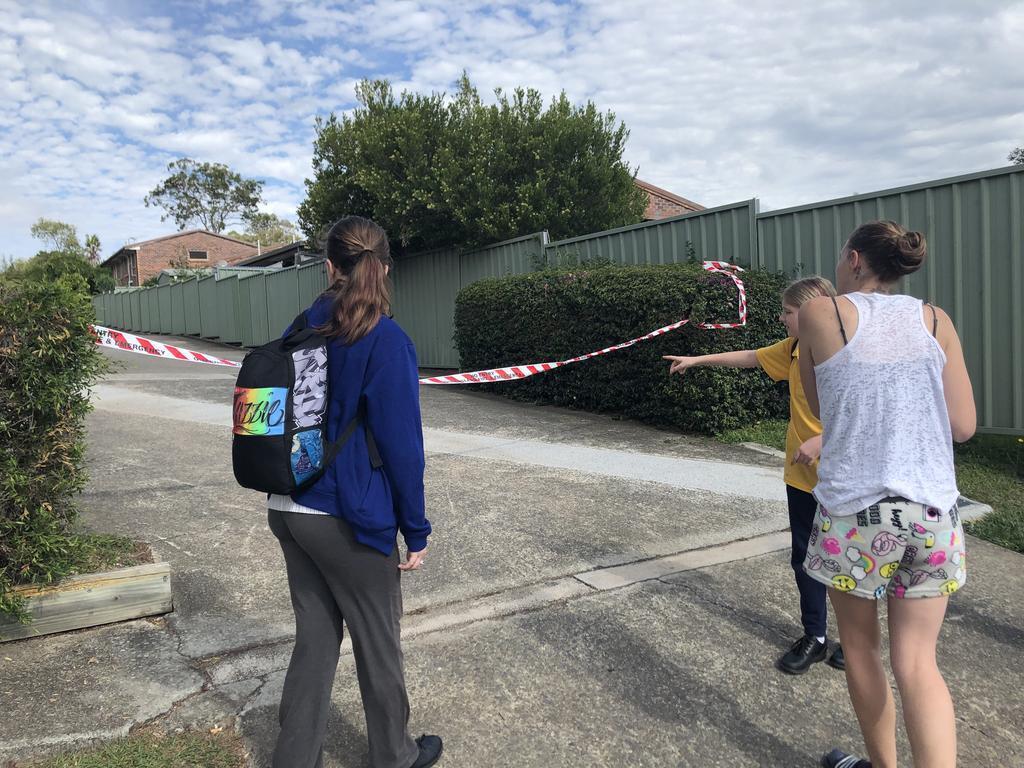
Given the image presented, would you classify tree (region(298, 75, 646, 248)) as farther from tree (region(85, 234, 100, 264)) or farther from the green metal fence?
tree (region(85, 234, 100, 264))

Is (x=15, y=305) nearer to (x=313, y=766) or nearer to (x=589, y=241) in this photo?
(x=313, y=766)

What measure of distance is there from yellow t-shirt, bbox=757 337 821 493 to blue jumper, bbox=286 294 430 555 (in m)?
1.72

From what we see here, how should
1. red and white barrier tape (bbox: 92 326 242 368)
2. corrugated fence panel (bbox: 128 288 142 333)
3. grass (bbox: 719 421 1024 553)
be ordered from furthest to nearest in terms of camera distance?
corrugated fence panel (bbox: 128 288 142 333) → grass (bbox: 719 421 1024 553) → red and white barrier tape (bbox: 92 326 242 368)

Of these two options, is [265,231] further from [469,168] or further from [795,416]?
[795,416]

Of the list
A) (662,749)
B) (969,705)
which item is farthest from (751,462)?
(662,749)

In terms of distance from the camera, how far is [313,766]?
2307 millimetres

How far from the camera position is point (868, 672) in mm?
2201

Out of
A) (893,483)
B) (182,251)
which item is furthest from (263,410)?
(182,251)

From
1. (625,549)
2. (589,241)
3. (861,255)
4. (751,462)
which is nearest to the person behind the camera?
(861,255)

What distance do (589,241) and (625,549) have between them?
23.7 ft

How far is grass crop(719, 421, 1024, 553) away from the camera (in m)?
5.05

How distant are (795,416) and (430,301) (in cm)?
1230

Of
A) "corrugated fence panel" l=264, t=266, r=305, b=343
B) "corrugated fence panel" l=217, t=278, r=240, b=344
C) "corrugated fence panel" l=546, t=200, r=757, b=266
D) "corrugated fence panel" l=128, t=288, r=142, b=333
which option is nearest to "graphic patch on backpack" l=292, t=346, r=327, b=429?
"corrugated fence panel" l=546, t=200, r=757, b=266

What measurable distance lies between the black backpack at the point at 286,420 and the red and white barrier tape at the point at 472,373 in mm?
1232
